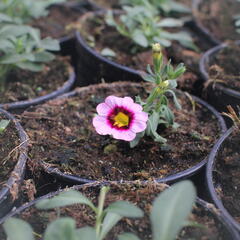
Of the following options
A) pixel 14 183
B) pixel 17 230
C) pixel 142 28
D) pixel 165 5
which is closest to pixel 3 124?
pixel 14 183

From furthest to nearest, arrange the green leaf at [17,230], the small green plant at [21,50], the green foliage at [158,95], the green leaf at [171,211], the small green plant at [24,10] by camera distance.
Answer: the small green plant at [24,10] → the small green plant at [21,50] → the green foliage at [158,95] → the green leaf at [17,230] → the green leaf at [171,211]

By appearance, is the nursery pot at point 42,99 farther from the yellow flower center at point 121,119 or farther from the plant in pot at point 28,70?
the yellow flower center at point 121,119

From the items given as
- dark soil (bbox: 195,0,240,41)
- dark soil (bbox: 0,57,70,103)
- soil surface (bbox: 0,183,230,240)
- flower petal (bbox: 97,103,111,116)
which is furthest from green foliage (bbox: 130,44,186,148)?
dark soil (bbox: 195,0,240,41)

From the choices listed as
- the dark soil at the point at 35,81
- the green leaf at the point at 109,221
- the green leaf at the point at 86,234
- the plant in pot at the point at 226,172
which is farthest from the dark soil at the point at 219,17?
the green leaf at the point at 86,234

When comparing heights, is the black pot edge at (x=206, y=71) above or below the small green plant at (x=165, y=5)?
above

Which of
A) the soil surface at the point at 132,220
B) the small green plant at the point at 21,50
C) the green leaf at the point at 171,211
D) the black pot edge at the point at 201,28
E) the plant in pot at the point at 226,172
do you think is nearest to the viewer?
the green leaf at the point at 171,211

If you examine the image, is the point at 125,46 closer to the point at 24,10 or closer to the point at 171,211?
the point at 24,10

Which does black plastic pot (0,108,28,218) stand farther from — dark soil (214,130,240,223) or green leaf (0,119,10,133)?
dark soil (214,130,240,223)

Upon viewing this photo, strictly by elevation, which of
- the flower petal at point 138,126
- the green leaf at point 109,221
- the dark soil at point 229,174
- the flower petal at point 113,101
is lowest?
the dark soil at point 229,174

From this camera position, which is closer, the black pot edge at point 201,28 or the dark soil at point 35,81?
the dark soil at point 35,81
